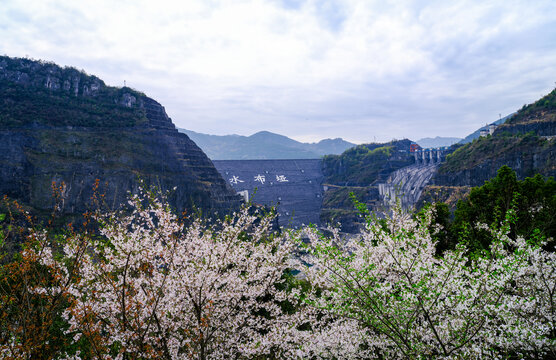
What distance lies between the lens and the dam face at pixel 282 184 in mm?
74250

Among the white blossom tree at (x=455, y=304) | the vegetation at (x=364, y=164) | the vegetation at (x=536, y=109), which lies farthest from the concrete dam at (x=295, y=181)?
the white blossom tree at (x=455, y=304)

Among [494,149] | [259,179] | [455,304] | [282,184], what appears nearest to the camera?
[455,304]

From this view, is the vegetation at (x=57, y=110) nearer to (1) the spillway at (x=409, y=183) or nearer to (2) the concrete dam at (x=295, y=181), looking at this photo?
(2) the concrete dam at (x=295, y=181)

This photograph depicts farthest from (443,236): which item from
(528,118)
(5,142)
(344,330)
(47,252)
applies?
(5,142)

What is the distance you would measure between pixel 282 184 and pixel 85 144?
166 ft

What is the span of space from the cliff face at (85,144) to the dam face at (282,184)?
72.3 ft

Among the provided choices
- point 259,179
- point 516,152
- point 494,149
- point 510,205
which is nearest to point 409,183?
point 494,149

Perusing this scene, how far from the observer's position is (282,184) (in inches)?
3297

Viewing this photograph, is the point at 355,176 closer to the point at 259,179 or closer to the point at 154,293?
the point at 259,179

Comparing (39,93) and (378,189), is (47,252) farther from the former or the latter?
(378,189)

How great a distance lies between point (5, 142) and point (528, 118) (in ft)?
275

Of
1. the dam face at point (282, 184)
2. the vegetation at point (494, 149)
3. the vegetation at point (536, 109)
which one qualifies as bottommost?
the dam face at point (282, 184)

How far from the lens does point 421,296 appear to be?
6738 millimetres

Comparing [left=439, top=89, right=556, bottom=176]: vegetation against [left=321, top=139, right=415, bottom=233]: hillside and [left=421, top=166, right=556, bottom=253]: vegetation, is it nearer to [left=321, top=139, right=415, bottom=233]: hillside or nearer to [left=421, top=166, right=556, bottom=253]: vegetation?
[left=321, top=139, right=415, bottom=233]: hillside
